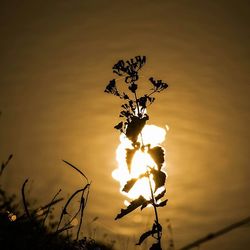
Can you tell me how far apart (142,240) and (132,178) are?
2.30 ft

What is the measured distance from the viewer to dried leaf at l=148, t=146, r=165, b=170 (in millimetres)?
3359

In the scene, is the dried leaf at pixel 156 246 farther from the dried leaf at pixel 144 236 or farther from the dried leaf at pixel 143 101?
the dried leaf at pixel 143 101

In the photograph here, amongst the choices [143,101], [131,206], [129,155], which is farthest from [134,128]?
[131,206]

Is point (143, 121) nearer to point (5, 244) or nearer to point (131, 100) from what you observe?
point (131, 100)

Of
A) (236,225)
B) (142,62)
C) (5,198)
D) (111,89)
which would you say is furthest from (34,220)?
(142,62)

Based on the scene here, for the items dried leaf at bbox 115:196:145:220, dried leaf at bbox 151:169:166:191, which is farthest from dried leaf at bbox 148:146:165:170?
dried leaf at bbox 115:196:145:220

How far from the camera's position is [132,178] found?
354cm

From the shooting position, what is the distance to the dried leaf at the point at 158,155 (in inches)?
132

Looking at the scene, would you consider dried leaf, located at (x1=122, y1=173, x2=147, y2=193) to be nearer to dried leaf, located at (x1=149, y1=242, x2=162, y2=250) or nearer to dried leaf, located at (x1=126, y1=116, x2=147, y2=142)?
dried leaf, located at (x1=126, y1=116, x2=147, y2=142)

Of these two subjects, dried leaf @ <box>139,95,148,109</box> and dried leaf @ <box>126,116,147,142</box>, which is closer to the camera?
dried leaf @ <box>126,116,147,142</box>

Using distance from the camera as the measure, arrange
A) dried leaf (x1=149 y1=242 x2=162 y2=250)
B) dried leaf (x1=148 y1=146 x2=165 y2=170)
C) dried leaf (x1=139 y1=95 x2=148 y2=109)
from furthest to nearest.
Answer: dried leaf (x1=139 y1=95 x2=148 y2=109) → dried leaf (x1=148 y1=146 x2=165 y2=170) → dried leaf (x1=149 y1=242 x2=162 y2=250)

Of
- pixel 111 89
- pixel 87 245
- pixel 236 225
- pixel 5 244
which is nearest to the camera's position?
pixel 236 225

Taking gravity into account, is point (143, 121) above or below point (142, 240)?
above

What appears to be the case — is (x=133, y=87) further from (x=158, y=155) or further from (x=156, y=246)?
(x=156, y=246)
